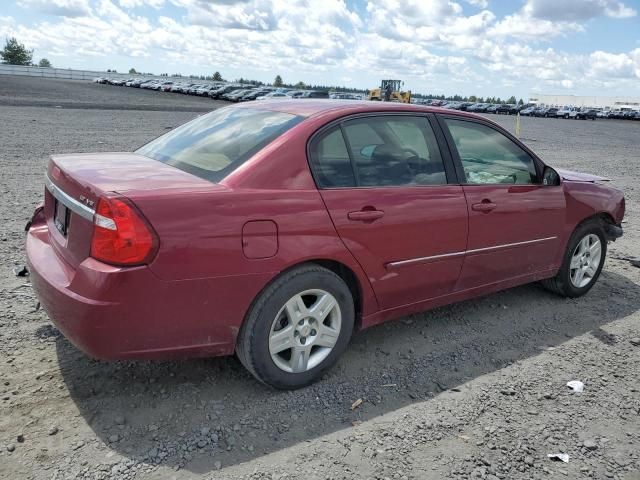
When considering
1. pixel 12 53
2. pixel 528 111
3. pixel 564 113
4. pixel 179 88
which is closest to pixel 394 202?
pixel 179 88

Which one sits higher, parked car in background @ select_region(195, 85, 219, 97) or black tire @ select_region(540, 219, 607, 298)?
parked car in background @ select_region(195, 85, 219, 97)

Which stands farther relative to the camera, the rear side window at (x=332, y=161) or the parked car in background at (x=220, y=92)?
the parked car in background at (x=220, y=92)

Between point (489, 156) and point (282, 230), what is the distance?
211cm

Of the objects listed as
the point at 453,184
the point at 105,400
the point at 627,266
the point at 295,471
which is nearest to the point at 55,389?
the point at 105,400

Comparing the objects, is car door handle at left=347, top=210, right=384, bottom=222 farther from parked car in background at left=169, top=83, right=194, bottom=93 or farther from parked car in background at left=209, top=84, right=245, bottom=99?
parked car in background at left=169, top=83, right=194, bottom=93

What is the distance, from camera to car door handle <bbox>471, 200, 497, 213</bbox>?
4048mm

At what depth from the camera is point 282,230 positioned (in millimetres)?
3066

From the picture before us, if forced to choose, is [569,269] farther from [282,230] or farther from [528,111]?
[528,111]

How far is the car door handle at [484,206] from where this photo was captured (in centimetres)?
405

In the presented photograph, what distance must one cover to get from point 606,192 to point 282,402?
12.5 feet

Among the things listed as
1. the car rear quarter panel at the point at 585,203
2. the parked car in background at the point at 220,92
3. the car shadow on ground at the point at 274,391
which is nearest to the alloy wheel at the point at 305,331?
the car shadow on ground at the point at 274,391

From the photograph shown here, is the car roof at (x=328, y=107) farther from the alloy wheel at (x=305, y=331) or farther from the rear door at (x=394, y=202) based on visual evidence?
the alloy wheel at (x=305, y=331)

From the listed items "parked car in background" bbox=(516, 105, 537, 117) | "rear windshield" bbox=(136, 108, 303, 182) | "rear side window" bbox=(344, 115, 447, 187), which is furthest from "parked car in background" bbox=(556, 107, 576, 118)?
"rear windshield" bbox=(136, 108, 303, 182)

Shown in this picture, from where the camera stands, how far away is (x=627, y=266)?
6.31 meters
